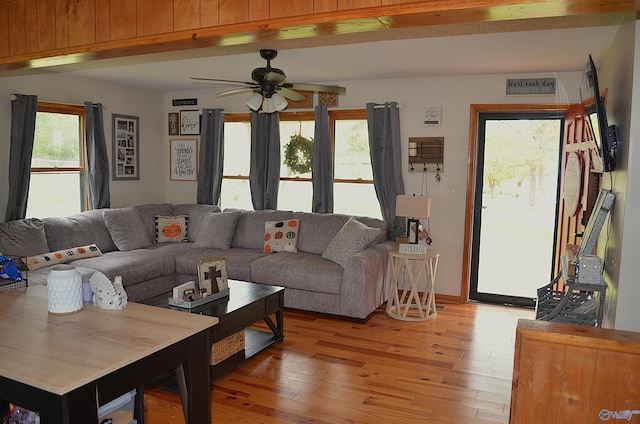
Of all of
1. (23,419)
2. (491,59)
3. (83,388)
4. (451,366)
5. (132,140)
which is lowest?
(451,366)

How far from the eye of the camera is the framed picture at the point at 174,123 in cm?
677

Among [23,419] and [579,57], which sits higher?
[579,57]

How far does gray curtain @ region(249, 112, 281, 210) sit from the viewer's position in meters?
6.02

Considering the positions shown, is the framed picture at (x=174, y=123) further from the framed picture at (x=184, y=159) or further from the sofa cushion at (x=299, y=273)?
the sofa cushion at (x=299, y=273)

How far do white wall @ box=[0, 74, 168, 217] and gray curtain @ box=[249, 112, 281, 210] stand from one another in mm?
1538

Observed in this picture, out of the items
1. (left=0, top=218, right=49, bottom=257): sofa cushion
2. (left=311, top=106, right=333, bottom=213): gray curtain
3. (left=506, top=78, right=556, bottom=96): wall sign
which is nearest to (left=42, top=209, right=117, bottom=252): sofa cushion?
(left=0, top=218, right=49, bottom=257): sofa cushion

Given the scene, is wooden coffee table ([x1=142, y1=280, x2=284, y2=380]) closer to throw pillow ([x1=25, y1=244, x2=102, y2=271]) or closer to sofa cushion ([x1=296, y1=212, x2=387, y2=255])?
sofa cushion ([x1=296, y1=212, x2=387, y2=255])

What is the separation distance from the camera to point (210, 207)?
6.24 meters

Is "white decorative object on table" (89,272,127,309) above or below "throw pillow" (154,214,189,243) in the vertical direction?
above

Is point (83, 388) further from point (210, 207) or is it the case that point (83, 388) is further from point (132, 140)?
point (132, 140)

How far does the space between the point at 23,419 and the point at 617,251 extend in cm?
294

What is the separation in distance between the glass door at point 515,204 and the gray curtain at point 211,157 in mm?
3120

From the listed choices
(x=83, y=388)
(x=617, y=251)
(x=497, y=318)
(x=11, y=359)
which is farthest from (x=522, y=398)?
(x=497, y=318)

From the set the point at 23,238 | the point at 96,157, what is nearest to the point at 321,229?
the point at 96,157
